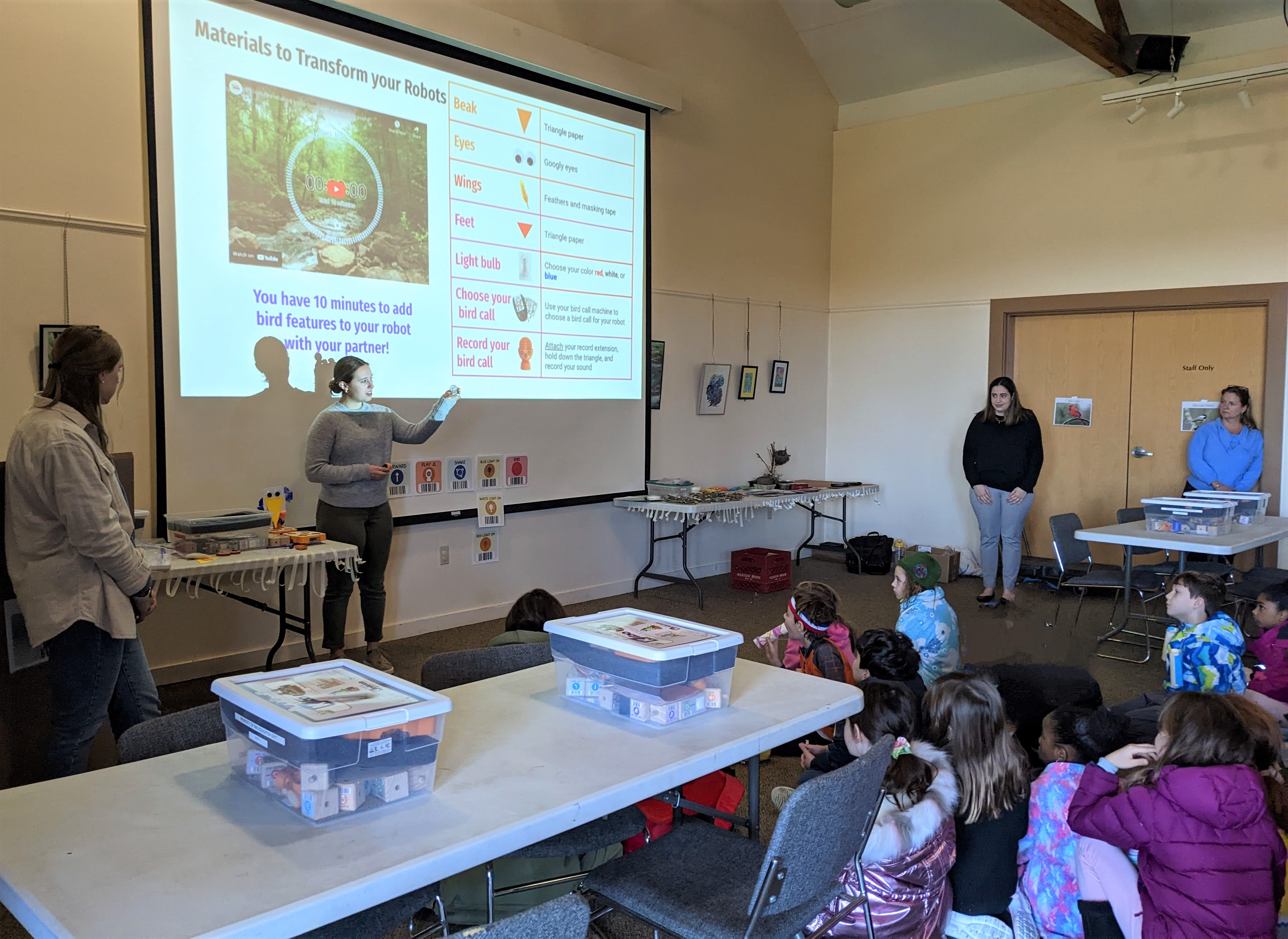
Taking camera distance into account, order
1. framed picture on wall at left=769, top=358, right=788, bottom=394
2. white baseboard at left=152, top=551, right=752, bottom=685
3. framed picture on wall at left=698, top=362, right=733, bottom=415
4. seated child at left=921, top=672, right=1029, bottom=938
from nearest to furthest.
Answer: seated child at left=921, top=672, right=1029, bottom=938 → white baseboard at left=152, top=551, right=752, bottom=685 → framed picture on wall at left=698, top=362, right=733, bottom=415 → framed picture on wall at left=769, top=358, right=788, bottom=394

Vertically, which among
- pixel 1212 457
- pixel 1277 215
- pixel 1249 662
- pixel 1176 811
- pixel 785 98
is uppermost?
pixel 785 98

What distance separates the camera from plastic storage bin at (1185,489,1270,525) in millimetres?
5227

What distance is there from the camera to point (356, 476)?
4.35 metres

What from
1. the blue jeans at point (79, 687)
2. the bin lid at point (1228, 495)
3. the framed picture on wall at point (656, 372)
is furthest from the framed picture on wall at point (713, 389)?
the blue jeans at point (79, 687)

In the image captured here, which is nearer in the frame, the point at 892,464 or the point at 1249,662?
the point at 1249,662

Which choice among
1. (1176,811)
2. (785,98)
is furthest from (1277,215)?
(1176,811)

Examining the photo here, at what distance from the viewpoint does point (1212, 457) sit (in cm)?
594

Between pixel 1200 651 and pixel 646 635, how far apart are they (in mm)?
2327

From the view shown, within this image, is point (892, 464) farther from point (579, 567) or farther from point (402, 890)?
point (402, 890)

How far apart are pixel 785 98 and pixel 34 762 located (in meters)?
6.73

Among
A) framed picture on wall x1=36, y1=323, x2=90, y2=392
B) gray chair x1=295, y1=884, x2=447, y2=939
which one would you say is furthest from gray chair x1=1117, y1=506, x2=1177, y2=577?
framed picture on wall x1=36, y1=323, x2=90, y2=392

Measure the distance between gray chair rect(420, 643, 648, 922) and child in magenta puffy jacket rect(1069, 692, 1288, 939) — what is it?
964 mm

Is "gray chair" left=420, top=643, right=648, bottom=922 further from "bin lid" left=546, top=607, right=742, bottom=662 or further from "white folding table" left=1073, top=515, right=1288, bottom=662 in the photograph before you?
→ "white folding table" left=1073, top=515, right=1288, bottom=662

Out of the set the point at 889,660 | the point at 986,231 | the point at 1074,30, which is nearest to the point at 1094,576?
the point at 889,660
